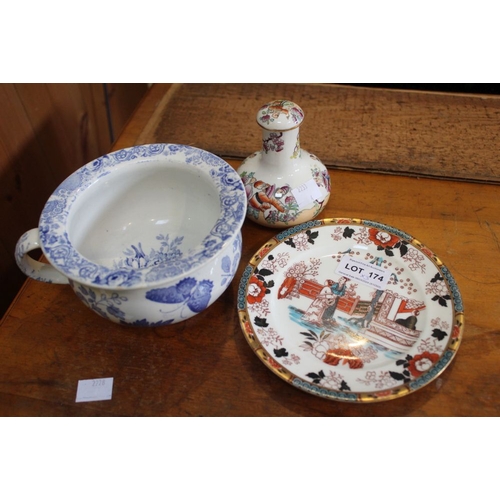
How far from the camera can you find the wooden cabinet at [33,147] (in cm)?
91

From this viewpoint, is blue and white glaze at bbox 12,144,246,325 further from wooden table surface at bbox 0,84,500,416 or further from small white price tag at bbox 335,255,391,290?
small white price tag at bbox 335,255,391,290

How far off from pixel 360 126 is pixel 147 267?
65 cm

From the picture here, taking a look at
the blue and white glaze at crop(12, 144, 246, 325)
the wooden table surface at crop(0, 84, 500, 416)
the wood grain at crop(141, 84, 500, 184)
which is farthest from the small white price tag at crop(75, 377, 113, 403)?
the wood grain at crop(141, 84, 500, 184)

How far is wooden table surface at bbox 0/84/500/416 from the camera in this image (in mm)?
612

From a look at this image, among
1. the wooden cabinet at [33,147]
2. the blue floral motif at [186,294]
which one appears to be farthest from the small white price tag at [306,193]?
the wooden cabinet at [33,147]

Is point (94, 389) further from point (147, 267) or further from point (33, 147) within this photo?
point (33, 147)

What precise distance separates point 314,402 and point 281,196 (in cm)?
34

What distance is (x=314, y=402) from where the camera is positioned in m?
0.61

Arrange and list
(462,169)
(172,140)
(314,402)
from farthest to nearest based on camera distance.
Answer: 1. (172,140)
2. (462,169)
3. (314,402)

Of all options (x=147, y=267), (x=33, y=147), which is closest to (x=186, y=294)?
(x=147, y=267)

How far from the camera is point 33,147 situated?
3.21ft

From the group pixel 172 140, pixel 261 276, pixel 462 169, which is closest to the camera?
pixel 261 276

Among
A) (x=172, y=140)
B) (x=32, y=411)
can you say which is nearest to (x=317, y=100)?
(x=172, y=140)

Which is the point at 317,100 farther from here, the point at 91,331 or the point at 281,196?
the point at 91,331
